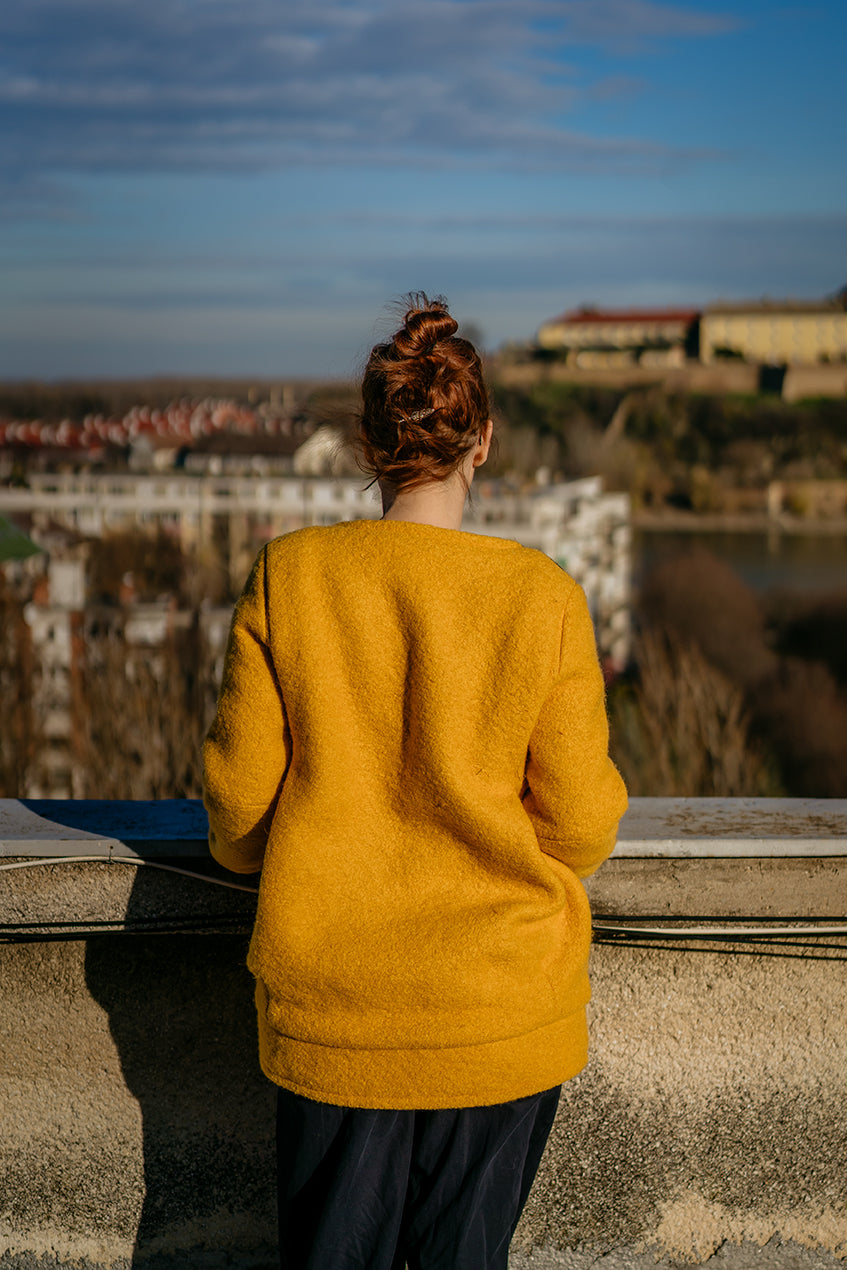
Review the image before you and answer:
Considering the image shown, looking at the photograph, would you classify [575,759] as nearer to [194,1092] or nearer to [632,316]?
[194,1092]

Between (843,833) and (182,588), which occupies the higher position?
(843,833)

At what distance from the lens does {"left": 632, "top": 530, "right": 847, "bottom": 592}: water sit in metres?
36.7

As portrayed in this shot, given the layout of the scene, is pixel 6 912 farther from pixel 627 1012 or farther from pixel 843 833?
pixel 843 833

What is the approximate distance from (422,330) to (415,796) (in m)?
0.45

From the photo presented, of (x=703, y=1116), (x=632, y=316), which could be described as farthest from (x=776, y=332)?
(x=703, y=1116)

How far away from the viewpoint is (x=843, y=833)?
156cm

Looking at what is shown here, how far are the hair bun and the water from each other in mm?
31661

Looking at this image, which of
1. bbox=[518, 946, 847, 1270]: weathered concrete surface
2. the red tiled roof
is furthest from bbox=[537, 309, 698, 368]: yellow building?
bbox=[518, 946, 847, 1270]: weathered concrete surface

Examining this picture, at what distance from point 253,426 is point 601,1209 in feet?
144

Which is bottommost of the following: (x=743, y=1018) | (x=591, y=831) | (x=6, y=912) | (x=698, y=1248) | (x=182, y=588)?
(x=182, y=588)

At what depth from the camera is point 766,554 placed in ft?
152

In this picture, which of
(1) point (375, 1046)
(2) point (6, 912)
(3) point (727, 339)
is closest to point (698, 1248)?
(1) point (375, 1046)

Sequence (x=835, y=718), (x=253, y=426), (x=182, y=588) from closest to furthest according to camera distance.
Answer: (x=835, y=718)
(x=182, y=588)
(x=253, y=426)

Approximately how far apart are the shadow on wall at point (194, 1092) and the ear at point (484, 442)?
0.70 m
